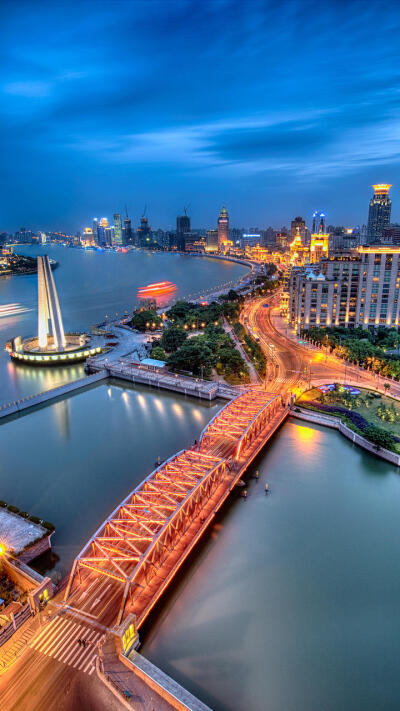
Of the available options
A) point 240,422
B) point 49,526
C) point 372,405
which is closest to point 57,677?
point 49,526

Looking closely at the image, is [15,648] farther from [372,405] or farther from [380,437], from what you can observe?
[372,405]

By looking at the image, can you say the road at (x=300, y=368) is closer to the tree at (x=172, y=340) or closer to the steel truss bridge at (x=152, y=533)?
the tree at (x=172, y=340)

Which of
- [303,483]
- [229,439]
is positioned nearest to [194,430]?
[229,439]

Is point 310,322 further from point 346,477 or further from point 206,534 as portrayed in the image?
point 206,534

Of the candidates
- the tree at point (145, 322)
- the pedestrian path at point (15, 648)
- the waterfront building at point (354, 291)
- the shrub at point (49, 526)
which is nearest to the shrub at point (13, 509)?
the shrub at point (49, 526)

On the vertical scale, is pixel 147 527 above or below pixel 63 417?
above

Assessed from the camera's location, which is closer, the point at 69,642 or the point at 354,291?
the point at 69,642
